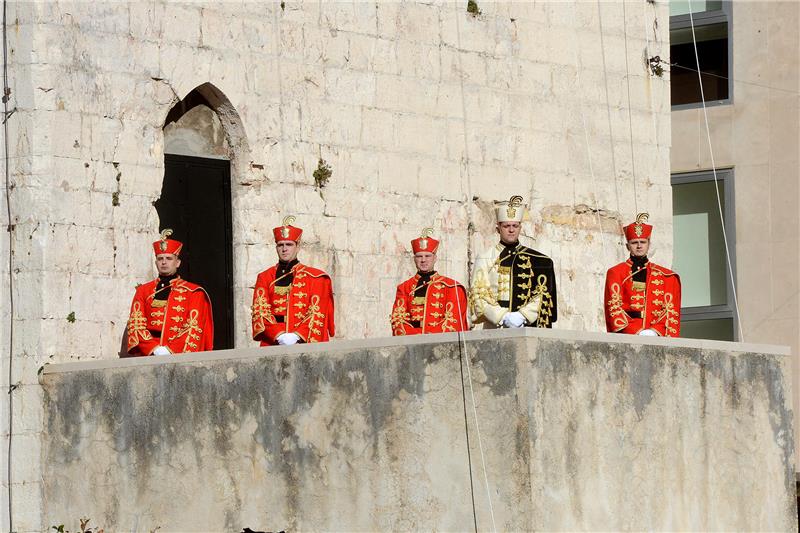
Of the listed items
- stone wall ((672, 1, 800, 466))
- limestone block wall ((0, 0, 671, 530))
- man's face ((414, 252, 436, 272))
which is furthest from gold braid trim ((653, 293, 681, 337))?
stone wall ((672, 1, 800, 466))

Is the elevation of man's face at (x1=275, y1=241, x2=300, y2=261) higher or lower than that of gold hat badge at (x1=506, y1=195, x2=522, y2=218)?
lower

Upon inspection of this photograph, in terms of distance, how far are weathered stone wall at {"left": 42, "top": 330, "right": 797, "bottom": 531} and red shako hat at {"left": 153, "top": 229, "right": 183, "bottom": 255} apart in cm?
101

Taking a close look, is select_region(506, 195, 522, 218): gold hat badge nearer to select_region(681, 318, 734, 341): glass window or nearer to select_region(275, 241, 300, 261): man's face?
select_region(275, 241, 300, 261): man's face

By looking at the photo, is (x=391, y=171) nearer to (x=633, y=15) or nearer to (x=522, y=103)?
(x=522, y=103)

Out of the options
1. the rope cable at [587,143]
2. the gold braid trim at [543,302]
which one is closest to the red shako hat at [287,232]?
the gold braid trim at [543,302]

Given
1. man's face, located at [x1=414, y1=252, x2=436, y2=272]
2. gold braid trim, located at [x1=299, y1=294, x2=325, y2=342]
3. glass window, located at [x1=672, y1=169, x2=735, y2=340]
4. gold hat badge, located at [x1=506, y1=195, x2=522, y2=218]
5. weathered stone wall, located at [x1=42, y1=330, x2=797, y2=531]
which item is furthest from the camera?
glass window, located at [x1=672, y1=169, x2=735, y2=340]

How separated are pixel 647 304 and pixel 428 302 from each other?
73.5 inches

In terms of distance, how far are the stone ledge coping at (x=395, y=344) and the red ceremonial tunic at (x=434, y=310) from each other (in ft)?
4.52

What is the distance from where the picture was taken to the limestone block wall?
15.8m

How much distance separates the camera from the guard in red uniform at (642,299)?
633 inches

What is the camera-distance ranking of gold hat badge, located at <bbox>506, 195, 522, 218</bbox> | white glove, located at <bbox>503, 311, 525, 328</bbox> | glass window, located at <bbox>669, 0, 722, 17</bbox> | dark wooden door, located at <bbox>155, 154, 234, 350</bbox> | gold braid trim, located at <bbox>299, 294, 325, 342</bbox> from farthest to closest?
1. glass window, located at <bbox>669, 0, 722, 17</bbox>
2. dark wooden door, located at <bbox>155, 154, 234, 350</bbox>
3. gold braid trim, located at <bbox>299, 294, 325, 342</bbox>
4. gold hat badge, located at <bbox>506, 195, 522, 218</bbox>
5. white glove, located at <bbox>503, 311, 525, 328</bbox>

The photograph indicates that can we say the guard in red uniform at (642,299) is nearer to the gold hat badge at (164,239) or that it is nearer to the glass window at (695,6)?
the gold hat badge at (164,239)

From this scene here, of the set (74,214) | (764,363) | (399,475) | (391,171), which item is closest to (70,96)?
(74,214)

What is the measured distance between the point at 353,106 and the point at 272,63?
2.75 ft
